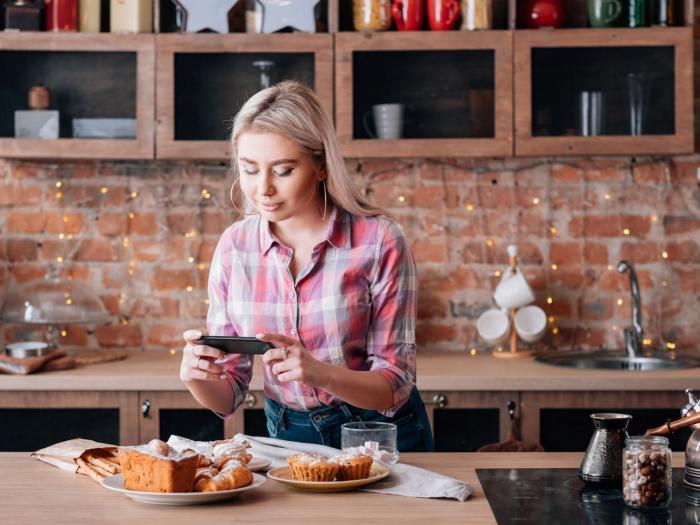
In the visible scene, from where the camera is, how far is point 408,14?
3.44 meters

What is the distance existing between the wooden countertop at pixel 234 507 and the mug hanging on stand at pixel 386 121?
1771 mm

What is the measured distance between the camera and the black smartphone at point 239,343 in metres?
1.77

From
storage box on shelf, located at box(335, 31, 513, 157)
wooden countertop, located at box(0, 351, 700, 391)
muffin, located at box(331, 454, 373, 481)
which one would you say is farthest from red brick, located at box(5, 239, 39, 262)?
muffin, located at box(331, 454, 373, 481)

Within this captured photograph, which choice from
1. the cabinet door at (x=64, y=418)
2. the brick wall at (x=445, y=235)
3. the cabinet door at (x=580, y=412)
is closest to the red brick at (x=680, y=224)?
the brick wall at (x=445, y=235)

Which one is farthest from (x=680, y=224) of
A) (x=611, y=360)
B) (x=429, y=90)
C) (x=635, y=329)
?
(x=429, y=90)

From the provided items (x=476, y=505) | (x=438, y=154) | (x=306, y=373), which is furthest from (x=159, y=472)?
(x=438, y=154)

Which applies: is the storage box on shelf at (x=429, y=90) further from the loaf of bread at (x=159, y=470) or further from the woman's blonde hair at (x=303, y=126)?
the loaf of bread at (x=159, y=470)

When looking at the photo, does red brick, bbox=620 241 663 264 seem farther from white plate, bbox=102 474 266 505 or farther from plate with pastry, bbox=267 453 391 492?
white plate, bbox=102 474 266 505

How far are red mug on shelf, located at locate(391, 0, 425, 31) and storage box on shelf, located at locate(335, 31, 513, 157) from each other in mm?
50

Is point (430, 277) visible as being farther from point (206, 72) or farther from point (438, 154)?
point (206, 72)

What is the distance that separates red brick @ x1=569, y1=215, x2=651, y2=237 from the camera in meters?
3.73

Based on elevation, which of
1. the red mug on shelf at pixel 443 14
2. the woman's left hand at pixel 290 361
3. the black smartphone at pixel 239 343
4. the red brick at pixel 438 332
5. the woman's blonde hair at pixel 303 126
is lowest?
the red brick at pixel 438 332

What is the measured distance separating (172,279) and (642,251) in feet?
5.74

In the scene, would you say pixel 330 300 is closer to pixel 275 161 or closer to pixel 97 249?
pixel 275 161
